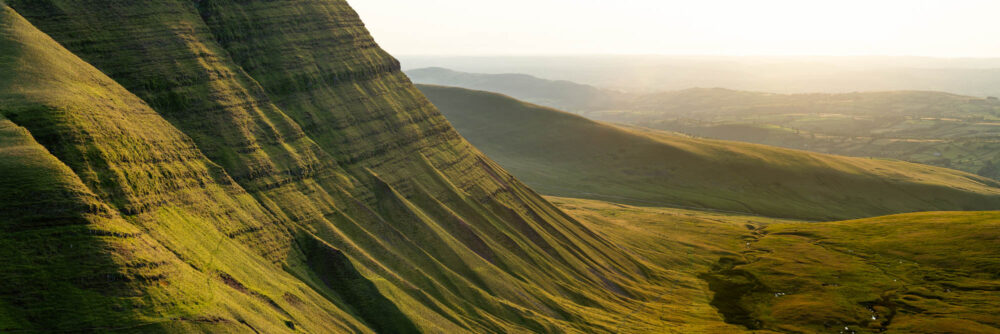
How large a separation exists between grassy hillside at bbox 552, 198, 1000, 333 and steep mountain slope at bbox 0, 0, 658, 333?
17.1 meters

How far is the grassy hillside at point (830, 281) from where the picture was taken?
124 metres

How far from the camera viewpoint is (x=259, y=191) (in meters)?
90.4

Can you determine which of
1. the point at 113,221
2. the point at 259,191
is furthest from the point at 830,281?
the point at 113,221

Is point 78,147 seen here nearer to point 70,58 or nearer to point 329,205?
point 70,58

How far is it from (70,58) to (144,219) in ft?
94.9

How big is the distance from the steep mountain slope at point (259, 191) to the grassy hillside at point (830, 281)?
17068 millimetres

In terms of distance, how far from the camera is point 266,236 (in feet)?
277

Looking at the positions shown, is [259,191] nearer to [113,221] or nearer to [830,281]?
[113,221]

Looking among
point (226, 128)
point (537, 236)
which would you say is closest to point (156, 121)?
point (226, 128)

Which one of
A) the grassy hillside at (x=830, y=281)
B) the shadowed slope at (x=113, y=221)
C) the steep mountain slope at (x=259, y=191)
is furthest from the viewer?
the grassy hillside at (x=830, y=281)

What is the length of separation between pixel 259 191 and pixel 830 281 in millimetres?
146321

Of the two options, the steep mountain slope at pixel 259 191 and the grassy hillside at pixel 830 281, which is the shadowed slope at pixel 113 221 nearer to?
the steep mountain slope at pixel 259 191

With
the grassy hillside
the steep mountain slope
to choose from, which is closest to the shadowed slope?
the steep mountain slope

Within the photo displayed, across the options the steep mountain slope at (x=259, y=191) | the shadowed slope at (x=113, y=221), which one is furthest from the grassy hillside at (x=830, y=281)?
the shadowed slope at (x=113, y=221)
